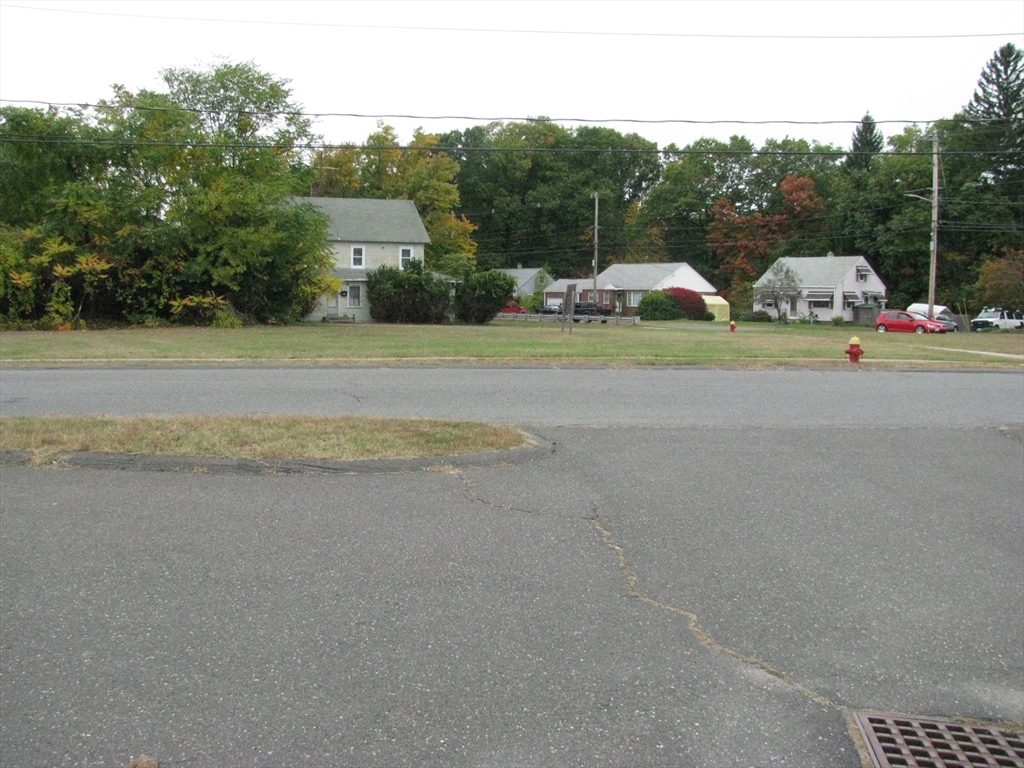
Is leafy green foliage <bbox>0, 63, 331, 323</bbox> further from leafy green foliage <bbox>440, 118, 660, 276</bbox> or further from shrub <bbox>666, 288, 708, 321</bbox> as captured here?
leafy green foliage <bbox>440, 118, 660, 276</bbox>

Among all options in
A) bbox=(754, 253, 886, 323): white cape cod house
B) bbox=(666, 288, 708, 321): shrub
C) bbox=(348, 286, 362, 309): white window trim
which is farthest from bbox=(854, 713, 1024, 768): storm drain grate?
bbox=(754, 253, 886, 323): white cape cod house

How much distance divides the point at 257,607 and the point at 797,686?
9.28 feet

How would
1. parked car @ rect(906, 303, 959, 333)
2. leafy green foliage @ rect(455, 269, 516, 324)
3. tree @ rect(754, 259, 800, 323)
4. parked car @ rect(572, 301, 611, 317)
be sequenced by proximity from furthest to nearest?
tree @ rect(754, 259, 800, 323) < parked car @ rect(572, 301, 611, 317) < parked car @ rect(906, 303, 959, 333) < leafy green foliage @ rect(455, 269, 516, 324)

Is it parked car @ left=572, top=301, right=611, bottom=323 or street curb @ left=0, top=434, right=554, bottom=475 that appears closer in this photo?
street curb @ left=0, top=434, right=554, bottom=475

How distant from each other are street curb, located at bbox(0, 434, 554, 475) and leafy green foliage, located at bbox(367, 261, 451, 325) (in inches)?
1645

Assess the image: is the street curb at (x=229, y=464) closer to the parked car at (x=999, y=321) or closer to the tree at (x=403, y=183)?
the parked car at (x=999, y=321)

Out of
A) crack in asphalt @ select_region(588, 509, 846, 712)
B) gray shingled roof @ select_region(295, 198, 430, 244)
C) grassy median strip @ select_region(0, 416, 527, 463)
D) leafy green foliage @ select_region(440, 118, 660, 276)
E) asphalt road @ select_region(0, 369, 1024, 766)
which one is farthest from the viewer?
leafy green foliage @ select_region(440, 118, 660, 276)

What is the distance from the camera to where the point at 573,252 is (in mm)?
97250

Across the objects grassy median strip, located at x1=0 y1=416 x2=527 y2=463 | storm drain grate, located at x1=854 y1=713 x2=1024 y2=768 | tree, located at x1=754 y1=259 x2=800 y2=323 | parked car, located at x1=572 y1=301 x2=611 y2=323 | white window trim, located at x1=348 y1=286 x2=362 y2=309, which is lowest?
storm drain grate, located at x1=854 y1=713 x2=1024 y2=768

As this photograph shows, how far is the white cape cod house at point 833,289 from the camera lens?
7419cm

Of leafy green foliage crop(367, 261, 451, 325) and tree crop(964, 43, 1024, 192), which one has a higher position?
tree crop(964, 43, 1024, 192)

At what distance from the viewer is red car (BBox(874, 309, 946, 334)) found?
4972 centimetres

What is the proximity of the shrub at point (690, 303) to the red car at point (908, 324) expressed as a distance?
18226mm

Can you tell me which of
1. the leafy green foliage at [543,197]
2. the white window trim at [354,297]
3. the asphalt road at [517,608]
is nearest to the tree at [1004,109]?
the leafy green foliage at [543,197]
